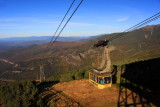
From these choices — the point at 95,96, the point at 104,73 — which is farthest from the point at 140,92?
the point at 95,96

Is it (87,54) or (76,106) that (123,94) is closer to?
(76,106)

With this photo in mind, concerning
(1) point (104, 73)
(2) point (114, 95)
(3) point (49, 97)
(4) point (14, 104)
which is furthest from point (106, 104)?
(4) point (14, 104)

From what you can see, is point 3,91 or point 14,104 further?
point 3,91

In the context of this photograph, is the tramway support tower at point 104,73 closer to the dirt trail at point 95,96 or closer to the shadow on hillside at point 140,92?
the dirt trail at point 95,96

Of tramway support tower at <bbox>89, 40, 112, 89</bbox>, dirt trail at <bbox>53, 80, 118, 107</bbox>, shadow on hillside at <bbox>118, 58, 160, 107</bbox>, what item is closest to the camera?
shadow on hillside at <bbox>118, 58, 160, 107</bbox>

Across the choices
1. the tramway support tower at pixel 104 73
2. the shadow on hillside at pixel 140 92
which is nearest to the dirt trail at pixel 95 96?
the tramway support tower at pixel 104 73

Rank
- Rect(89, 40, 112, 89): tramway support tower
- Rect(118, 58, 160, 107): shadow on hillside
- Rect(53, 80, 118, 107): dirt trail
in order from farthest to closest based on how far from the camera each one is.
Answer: Rect(89, 40, 112, 89): tramway support tower < Rect(53, 80, 118, 107): dirt trail < Rect(118, 58, 160, 107): shadow on hillside

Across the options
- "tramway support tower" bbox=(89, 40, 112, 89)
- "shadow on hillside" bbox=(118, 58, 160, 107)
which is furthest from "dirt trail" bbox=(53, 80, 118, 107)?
"shadow on hillside" bbox=(118, 58, 160, 107)

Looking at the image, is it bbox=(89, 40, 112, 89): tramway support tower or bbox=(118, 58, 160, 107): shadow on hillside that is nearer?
bbox=(118, 58, 160, 107): shadow on hillside

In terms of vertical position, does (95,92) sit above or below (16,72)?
above

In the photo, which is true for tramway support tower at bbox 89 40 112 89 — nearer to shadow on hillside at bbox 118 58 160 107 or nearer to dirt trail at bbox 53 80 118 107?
dirt trail at bbox 53 80 118 107

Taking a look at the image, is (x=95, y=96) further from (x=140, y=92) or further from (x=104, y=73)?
(x=140, y=92)
